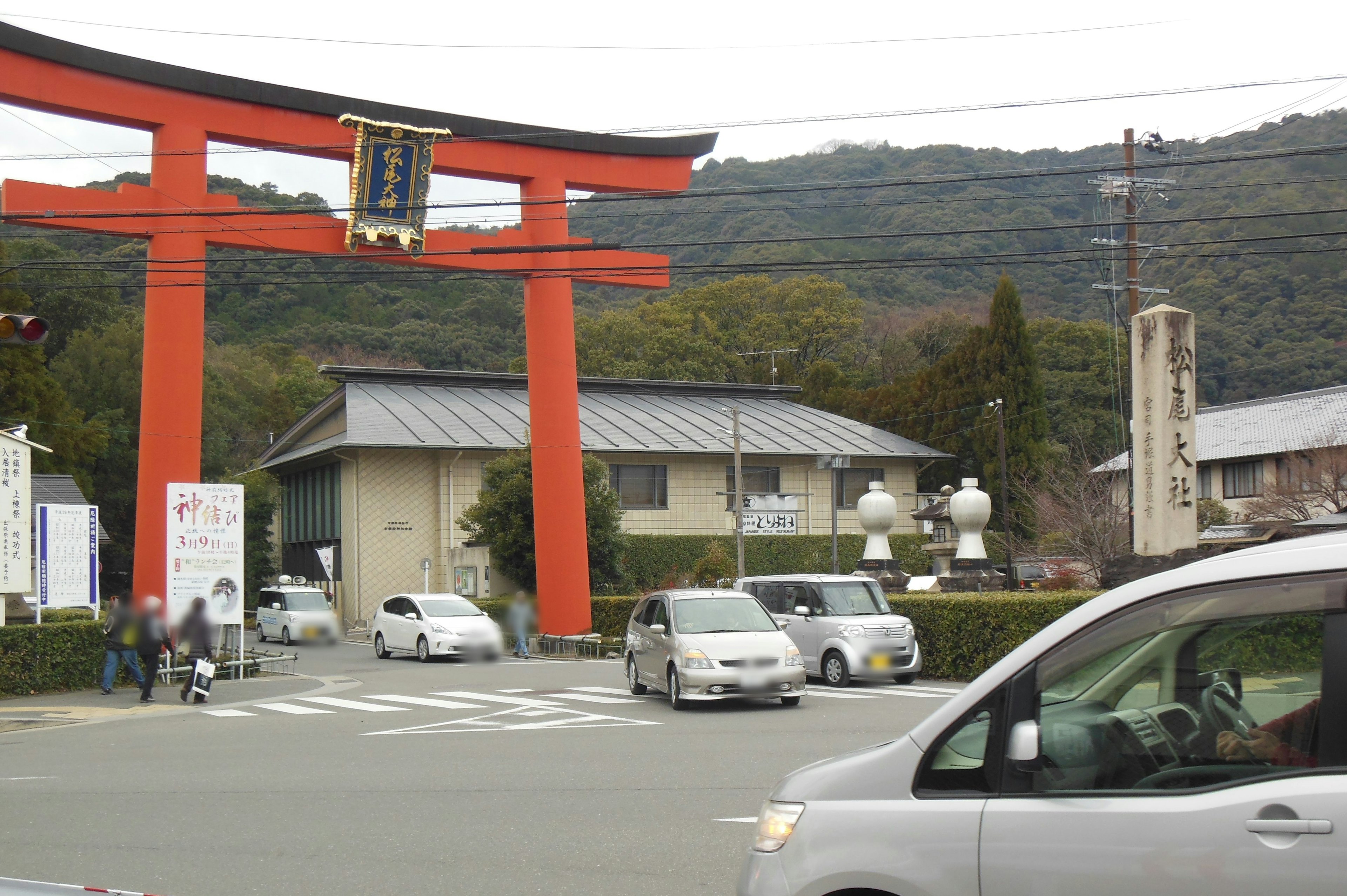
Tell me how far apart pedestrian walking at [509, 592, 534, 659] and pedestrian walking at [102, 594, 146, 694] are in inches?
444

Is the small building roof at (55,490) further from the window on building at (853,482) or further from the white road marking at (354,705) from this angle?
the window on building at (853,482)

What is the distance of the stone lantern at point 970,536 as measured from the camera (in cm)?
3155

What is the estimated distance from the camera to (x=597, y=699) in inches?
741

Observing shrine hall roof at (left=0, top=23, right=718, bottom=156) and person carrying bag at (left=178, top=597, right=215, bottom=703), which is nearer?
person carrying bag at (left=178, top=597, right=215, bottom=703)

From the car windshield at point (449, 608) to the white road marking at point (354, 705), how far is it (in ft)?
27.2

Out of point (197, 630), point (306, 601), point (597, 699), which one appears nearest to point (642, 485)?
point (306, 601)

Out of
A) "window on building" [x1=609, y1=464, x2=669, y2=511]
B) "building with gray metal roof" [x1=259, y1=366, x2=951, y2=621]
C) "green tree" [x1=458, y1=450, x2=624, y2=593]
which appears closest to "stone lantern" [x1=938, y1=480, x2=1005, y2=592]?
"building with gray metal roof" [x1=259, y1=366, x2=951, y2=621]

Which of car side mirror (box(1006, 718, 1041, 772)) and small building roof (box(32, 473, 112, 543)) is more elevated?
small building roof (box(32, 473, 112, 543))

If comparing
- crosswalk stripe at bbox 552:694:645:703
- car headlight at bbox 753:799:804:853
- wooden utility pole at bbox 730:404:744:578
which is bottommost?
crosswalk stripe at bbox 552:694:645:703

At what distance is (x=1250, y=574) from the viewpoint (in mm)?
3400

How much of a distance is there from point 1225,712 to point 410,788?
8266 millimetres

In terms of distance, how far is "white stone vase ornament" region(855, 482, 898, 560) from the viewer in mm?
33406

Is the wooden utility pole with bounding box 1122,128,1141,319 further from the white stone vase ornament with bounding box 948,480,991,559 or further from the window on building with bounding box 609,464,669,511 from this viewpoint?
the window on building with bounding box 609,464,669,511

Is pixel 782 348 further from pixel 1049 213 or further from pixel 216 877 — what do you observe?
pixel 216 877
